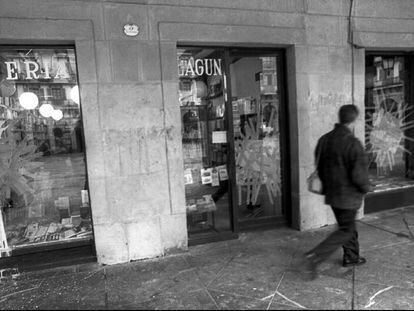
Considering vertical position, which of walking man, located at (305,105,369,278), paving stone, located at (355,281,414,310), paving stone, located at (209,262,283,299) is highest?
walking man, located at (305,105,369,278)

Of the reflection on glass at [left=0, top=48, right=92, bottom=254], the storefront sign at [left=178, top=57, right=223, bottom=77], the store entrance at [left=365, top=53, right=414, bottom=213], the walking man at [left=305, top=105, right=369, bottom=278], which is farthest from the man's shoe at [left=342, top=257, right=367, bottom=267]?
the reflection on glass at [left=0, top=48, right=92, bottom=254]

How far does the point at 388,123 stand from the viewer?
20.6 feet

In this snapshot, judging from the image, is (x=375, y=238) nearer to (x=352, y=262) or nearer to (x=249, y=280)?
(x=352, y=262)

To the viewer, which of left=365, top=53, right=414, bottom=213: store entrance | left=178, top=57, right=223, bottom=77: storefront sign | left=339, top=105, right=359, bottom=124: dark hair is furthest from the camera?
left=365, top=53, right=414, bottom=213: store entrance

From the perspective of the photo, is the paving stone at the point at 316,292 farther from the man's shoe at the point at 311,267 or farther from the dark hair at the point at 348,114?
the dark hair at the point at 348,114

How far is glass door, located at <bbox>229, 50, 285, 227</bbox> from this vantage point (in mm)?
5262

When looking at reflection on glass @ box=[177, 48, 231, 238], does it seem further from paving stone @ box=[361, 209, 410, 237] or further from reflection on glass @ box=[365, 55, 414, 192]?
reflection on glass @ box=[365, 55, 414, 192]

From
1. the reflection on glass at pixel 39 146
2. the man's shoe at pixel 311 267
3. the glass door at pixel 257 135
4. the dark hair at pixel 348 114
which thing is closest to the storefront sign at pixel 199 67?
the glass door at pixel 257 135

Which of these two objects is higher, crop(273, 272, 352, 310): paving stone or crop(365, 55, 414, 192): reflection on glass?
crop(365, 55, 414, 192): reflection on glass

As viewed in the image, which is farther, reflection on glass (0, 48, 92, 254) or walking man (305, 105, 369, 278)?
reflection on glass (0, 48, 92, 254)

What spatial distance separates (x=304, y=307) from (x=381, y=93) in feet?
14.4

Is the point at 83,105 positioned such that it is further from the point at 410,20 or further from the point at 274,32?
the point at 410,20

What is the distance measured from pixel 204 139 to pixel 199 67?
1.01 metres

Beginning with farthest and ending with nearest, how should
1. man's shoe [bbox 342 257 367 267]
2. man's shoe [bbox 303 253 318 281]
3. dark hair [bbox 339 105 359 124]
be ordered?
man's shoe [bbox 342 257 367 267], man's shoe [bbox 303 253 318 281], dark hair [bbox 339 105 359 124]
